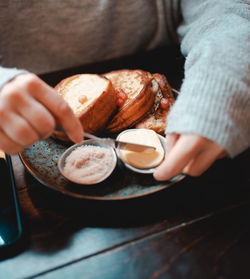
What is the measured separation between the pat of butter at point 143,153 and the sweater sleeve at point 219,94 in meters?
0.16

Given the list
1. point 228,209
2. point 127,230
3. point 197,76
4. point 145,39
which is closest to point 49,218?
point 127,230

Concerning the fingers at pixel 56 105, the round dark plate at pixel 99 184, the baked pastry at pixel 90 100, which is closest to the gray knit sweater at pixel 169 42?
the fingers at pixel 56 105

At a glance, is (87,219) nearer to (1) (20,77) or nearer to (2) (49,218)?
(2) (49,218)

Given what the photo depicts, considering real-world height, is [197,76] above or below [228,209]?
above

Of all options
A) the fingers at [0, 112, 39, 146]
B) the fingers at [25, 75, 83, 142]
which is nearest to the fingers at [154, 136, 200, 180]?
the fingers at [25, 75, 83, 142]

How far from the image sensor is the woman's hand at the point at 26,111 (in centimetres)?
66

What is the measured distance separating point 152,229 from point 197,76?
1.70 feet

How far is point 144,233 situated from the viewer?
742 mm

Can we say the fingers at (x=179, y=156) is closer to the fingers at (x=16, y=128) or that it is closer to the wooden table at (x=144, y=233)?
the wooden table at (x=144, y=233)

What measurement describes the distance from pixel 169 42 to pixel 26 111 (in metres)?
1.39

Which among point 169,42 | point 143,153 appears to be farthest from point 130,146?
point 169,42

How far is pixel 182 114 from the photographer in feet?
2.50

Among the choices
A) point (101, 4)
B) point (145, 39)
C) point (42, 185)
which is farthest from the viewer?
point (145, 39)

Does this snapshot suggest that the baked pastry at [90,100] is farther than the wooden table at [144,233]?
Yes
